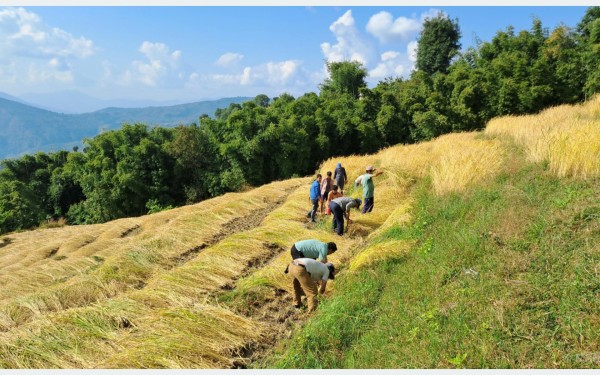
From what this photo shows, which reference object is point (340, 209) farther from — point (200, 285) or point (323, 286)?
point (200, 285)

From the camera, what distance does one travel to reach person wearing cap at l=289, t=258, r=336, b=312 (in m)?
5.54

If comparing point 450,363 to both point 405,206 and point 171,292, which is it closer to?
point 171,292

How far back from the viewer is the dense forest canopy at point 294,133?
29828 mm

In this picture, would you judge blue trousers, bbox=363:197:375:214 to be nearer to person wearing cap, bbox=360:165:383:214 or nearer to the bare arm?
person wearing cap, bbox=360:165:383:214

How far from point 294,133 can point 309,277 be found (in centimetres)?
2576

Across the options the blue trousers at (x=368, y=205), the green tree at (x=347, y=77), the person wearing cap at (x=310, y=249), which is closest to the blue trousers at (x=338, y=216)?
the blue trousers at (x=368, y=205)

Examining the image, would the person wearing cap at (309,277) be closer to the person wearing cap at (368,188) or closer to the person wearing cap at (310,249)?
the person wearing cap at (310,249)

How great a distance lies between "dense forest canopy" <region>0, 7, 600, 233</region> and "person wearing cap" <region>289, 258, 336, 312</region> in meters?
24.0

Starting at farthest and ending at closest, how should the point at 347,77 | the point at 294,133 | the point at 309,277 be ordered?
1. the point at 347,77
2. the point at 294,133
3. the point at 309,277

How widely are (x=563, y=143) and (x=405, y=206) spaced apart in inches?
126

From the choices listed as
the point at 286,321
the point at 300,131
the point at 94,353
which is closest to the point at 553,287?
the point at 286,321

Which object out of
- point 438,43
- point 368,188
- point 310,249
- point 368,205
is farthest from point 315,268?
point 438,43

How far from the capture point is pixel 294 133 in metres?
30.6

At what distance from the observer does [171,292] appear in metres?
6.24
